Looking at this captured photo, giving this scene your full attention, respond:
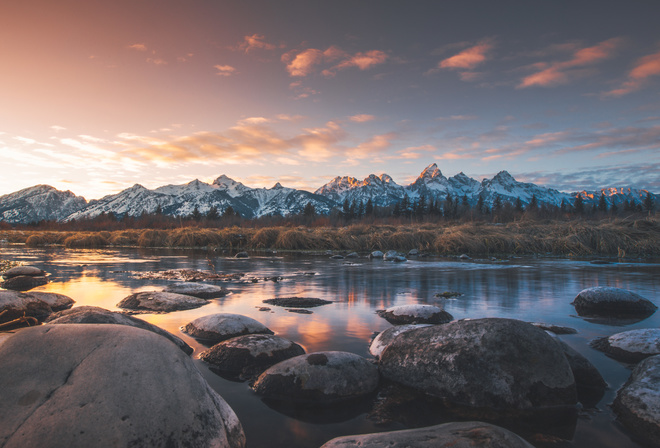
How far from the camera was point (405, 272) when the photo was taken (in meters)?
13.0

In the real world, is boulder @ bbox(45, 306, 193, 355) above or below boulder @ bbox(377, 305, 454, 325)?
above

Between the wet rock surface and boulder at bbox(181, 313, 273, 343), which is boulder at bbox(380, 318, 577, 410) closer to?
boulder at bbox(181, 313, 273, 343)

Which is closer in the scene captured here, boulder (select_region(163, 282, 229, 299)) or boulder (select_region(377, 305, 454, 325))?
boulder (select_region(377, 305, 454, 325))

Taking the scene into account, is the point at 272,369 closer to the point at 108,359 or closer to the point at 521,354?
the point at 108,359

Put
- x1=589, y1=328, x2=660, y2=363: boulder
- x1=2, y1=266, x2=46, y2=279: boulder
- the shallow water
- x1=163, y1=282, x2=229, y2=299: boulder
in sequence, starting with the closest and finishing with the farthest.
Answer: the shallow water
x1=589, y1=328, x2=660, y2=363: boulder
x1=163, y1=282, x2=229, y2=299: boulder
x1=2, y1=266, x2=46, y2=279: boulder

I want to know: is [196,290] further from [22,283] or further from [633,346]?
[633,346]

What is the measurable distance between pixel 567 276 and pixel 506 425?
1093cm

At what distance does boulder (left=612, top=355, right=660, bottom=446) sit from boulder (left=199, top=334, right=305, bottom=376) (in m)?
3.10

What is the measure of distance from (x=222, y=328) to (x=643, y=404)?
448cm

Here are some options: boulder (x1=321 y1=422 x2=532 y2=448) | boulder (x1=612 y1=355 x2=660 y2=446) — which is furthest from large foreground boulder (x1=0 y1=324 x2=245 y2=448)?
boulder (x1=612 y1=355 x2=660 y2=446)

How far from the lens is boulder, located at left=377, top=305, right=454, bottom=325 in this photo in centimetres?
567

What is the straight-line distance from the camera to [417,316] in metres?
5.77

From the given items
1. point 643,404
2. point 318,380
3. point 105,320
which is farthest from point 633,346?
point 105,320

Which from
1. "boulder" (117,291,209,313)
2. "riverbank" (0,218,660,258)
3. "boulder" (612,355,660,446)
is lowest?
"boulder" (612,355,660,446)
